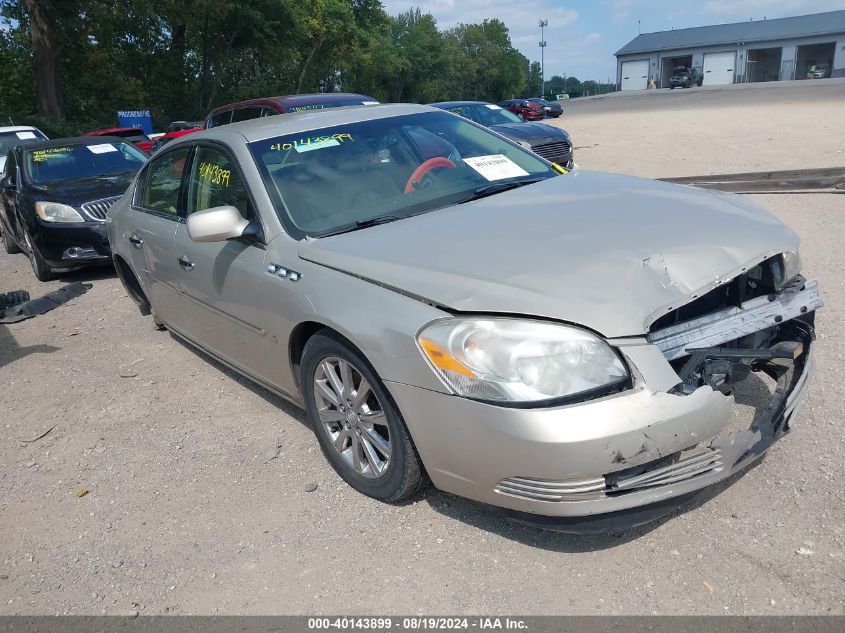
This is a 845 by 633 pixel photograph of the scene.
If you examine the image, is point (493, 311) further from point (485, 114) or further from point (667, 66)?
point (667, 66)

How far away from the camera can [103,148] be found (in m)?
8.77

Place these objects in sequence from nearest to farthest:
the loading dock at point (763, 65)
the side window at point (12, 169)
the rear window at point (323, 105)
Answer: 1. the side window at point (12, 169)
2. the rear window at point (323, 105)
3. the loading dock at point (763, 65)

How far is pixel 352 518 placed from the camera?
117 inches

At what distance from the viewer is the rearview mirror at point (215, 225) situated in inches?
129

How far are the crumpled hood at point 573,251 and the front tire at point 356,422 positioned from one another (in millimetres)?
394

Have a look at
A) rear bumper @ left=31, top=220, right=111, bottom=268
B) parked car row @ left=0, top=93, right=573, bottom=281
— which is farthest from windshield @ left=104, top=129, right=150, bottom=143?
rear bumper @ left=31, top=220, right=111, bottom=268

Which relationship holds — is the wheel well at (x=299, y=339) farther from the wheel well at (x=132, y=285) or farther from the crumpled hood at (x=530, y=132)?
the crumpled hood at (x=530, y=132)

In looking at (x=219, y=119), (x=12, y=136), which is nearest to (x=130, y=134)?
(x=12, y=136)

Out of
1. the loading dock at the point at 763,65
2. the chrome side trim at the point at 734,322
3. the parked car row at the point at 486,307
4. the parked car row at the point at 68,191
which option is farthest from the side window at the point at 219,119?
the loading dock at the point at 763,65

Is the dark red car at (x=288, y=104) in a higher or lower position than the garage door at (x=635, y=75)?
lower

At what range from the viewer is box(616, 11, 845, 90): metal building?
75.6 metres

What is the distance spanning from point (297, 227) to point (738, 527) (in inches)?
89.2

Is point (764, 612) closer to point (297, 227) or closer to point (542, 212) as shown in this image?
point (542, 212)

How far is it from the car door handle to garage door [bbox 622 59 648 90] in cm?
9008
